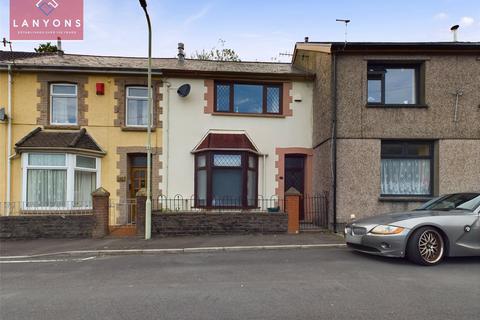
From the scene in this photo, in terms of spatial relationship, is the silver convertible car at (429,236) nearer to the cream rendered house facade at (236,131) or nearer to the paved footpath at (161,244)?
the paved footpath at (161,244)

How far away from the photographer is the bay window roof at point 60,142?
11969mm

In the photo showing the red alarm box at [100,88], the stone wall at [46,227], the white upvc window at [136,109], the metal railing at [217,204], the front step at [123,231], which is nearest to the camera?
the stone wall at [46,227]

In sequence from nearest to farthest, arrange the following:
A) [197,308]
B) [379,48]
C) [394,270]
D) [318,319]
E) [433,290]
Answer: [318,319], [197,308], [433,290], [394,270], [379,48]

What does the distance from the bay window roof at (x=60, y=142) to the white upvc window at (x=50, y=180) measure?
0.30 meters

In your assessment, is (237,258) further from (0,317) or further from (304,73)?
(304,73)

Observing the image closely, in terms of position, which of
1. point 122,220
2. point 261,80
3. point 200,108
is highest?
point 261,80

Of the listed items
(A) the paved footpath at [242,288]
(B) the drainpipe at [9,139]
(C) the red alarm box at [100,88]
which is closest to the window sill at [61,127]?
(B) the drainpipe at [9,139]

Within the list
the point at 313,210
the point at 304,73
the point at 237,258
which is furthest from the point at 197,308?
the point at 304,73

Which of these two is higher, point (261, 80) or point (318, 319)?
point (261, 80)

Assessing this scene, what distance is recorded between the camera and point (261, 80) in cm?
1343

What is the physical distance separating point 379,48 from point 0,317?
38.3 feet

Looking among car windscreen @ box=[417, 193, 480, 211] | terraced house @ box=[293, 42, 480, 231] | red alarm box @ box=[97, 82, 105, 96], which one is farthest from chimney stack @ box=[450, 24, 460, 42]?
red alarm box @ box=[97, 82, 105, 96]

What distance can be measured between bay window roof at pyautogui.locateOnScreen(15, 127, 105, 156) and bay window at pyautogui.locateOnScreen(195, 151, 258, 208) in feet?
13.6

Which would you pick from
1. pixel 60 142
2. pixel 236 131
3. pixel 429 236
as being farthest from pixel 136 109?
pixel 429 236
